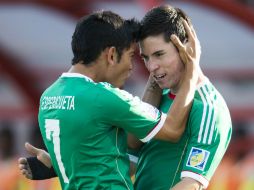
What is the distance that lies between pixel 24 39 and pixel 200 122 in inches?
540

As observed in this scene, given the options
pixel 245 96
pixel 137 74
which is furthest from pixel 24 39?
pixel 245 96

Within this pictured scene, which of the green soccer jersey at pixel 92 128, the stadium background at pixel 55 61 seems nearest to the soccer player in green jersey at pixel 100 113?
the green soccer jersey at pixel 92 128

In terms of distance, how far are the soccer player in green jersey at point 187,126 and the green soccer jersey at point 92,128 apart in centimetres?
23

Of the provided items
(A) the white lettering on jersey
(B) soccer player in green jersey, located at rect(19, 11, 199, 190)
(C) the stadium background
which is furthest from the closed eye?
(C) the stadium background

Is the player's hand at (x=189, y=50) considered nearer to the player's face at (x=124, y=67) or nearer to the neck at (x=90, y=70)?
the player's face at (x=124, y=67)

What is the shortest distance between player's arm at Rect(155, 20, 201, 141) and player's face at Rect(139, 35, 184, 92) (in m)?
0.04

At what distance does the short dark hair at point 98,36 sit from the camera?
15.1 ft

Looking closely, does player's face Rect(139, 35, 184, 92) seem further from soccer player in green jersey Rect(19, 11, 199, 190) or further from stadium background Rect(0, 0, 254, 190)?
stadium background Rect(0, 0, 254, 190)

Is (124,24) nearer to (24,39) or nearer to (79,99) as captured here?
(79,99)

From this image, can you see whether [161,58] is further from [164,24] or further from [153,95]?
[153,95]

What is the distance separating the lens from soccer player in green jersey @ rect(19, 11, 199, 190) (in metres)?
4.54

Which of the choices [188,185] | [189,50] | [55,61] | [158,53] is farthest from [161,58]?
[55,61]

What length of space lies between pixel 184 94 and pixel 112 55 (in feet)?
1.37

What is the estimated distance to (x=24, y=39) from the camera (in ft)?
59.5
